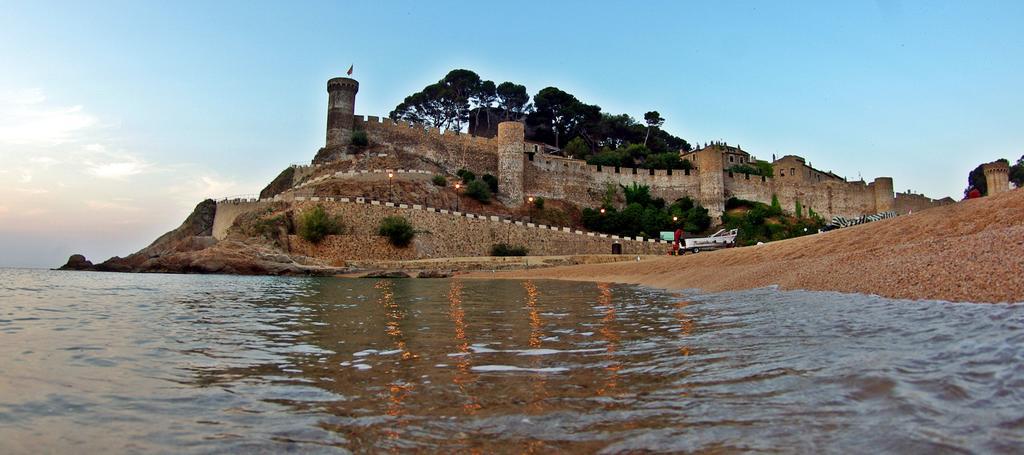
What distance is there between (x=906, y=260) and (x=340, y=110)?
48.7 meters

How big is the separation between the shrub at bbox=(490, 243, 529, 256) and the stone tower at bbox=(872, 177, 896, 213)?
1638 inches

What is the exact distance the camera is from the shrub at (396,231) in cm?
3609

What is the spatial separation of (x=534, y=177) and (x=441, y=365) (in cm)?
4790

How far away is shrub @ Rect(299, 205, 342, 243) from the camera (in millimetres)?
35281

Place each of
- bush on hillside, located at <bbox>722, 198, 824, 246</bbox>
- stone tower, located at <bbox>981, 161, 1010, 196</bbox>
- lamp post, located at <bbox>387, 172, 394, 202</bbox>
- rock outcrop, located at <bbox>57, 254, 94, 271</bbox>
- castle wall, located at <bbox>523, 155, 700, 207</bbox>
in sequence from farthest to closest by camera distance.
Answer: stone tower, located at <bbox>981, 161, 1010, 196</bbox> < castle wall, located at <bbox>523, 155, 700, 207</bbox> < bush on hillside, located at <bbox>722, 198, 824, 246</bbox> < lamp post, located at <bbox>387, 172, 394, 202</bbox> < rock outcrop, located at <bbox>57, 254, 94, 271</bbox>

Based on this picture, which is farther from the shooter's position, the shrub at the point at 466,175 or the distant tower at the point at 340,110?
the distant tower at the point at 340,110

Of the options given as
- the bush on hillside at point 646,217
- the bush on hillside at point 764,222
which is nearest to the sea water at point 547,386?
the bush on hillside at point 646,217

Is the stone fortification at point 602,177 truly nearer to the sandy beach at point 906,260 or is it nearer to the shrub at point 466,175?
the shrub at point 466,175

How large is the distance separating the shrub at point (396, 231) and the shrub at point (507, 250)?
5.46 m

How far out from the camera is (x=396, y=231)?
3609 cm

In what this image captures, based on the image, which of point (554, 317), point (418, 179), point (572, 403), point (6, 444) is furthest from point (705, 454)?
point (418, 179)

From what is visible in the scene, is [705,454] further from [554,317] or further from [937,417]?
[554,317]

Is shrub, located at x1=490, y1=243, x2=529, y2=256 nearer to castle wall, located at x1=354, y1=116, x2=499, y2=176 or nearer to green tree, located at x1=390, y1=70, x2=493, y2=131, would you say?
castle wall, located at x1=354, y1=116, x2=499, y2=176

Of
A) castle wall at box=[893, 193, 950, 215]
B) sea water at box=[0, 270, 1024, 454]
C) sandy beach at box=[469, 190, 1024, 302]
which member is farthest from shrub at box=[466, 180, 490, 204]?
castle wall at box=[893, 193, 950, 215]
